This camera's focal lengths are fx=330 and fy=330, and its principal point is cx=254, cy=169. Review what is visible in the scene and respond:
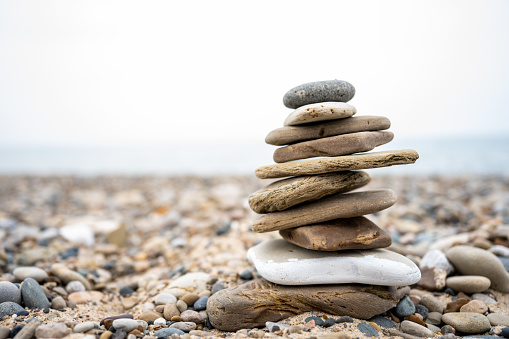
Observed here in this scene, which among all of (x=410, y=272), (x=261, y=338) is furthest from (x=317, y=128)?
(x=261, y=338)

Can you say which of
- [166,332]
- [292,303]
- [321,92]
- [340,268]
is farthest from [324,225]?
[166,332]

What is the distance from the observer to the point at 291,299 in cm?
326

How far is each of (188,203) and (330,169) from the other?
671cm

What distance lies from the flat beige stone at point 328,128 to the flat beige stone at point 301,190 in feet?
1.40

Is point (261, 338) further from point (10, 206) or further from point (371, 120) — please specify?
point (10, 206)

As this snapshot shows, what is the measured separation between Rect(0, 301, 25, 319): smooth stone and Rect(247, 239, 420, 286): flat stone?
2.29 m

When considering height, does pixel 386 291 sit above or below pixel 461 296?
above

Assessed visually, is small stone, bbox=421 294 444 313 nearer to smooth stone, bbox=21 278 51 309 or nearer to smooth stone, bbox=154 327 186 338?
smooth stone, bbox=154 327 186 338

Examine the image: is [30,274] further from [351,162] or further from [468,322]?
[468,322]

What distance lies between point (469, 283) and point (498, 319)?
2.05 ft

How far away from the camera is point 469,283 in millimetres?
3707

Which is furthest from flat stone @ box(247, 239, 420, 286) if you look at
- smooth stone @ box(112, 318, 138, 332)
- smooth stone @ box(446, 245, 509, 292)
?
smooth stone @ box(112, 318, 138, 332)

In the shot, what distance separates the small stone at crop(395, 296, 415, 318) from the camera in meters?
3.21

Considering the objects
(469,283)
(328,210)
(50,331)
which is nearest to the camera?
(50,331)
